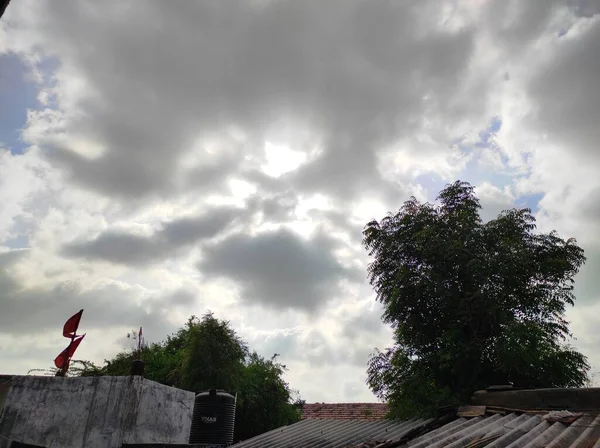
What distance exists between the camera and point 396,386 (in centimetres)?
1565

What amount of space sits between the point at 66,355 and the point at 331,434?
27.9ft

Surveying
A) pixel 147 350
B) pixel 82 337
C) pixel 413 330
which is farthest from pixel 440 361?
pixel 147 350

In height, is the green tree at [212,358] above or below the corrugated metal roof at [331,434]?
above

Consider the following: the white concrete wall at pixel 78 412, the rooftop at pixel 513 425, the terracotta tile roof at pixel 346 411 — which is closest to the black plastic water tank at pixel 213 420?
the white concrete wall at pixel 78 412

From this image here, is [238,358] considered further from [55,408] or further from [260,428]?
[55,408]

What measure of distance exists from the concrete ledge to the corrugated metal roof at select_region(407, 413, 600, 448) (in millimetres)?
354

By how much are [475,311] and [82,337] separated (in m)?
13.1

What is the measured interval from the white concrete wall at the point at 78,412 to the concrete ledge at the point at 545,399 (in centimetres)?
766

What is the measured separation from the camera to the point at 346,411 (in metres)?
22.5

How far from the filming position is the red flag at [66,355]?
1350 cm

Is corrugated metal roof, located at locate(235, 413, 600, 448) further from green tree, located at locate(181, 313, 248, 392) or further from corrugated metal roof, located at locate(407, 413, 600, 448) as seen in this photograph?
green tree, located at locate(181, 313, 248, 392)

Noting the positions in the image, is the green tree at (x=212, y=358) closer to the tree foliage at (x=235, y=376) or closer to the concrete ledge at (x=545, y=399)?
the tree foliage at (x=235, y=376)

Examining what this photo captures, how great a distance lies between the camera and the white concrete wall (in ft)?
32.5

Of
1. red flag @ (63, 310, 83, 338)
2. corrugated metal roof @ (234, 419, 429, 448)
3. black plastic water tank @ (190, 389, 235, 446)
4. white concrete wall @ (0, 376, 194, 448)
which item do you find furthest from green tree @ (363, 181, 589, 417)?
red flag @ (63, 310, 83, 338)
